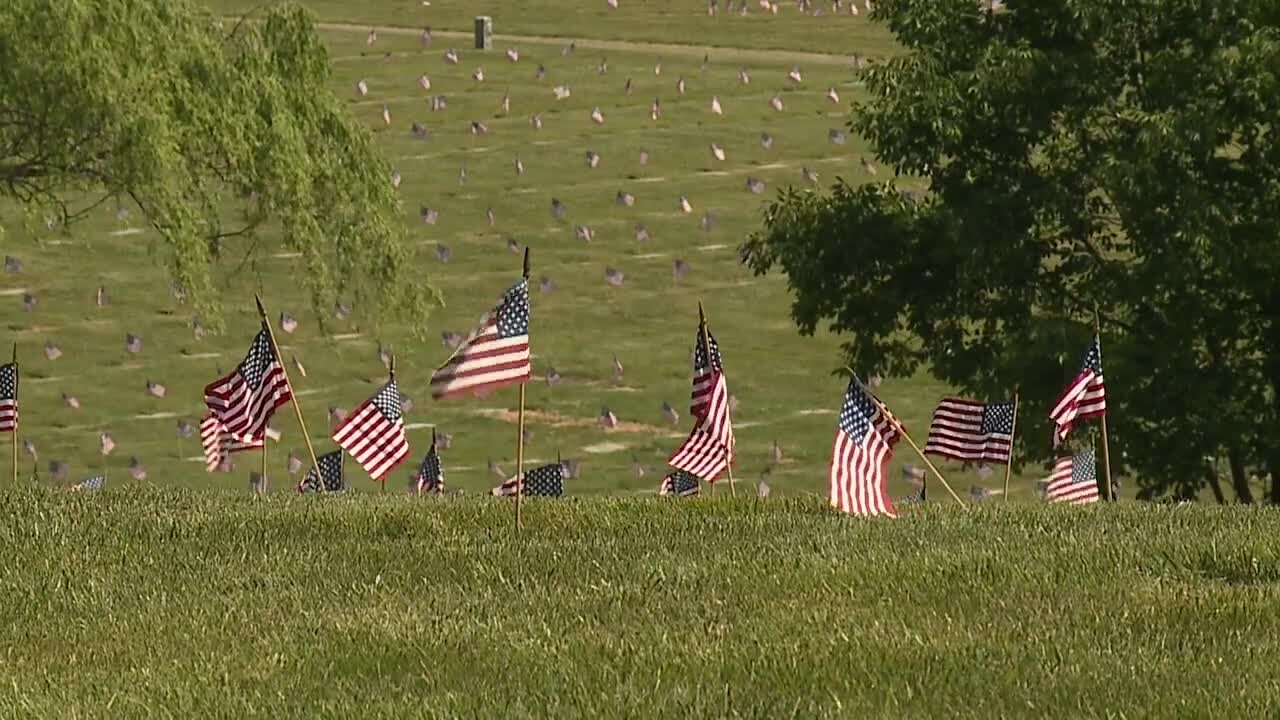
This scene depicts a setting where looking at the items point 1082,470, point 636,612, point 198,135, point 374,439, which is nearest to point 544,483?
point 374,439

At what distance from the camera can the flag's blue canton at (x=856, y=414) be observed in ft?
47.0

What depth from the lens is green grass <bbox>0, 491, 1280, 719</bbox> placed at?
10.1 meters

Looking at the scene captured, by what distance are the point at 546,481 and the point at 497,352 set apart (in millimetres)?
7368

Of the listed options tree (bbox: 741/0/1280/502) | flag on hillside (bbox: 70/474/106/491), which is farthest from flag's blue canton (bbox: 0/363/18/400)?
tree (bbox: 741/0/1280/502)

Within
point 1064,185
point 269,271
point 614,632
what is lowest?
point 269,271

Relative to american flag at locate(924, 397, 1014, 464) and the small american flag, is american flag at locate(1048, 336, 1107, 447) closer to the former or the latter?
american flag at locate(924, 397, 1014, 464)

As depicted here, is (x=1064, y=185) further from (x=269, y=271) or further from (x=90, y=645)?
(x=269, y=271)

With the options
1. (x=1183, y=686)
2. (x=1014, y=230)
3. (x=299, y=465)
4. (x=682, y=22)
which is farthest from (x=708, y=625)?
(x=682, y=22)

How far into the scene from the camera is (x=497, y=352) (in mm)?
13852

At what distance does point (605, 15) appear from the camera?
97250 millimetres

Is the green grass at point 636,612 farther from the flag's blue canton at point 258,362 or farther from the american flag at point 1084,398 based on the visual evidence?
the flag's blue canton at point 258,362

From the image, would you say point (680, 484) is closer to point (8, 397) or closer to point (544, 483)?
point (544, 483)

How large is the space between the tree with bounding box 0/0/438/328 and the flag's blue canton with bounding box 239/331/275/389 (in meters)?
6.88

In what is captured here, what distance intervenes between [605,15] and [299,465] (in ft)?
165
